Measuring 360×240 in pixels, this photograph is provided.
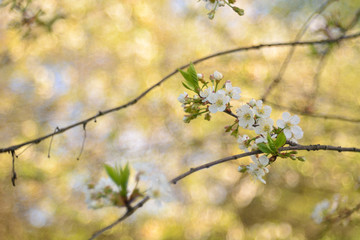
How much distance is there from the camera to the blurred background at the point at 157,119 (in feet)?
8.24

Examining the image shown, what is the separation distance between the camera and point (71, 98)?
2795 mm

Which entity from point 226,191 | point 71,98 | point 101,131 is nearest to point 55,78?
point 71,98

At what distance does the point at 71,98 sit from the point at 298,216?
2.09m

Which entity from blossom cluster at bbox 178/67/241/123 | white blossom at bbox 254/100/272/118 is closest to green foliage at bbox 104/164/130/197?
blossom cluster at bbox 178/67/241/123

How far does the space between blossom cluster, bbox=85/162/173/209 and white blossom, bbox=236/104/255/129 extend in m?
0.18

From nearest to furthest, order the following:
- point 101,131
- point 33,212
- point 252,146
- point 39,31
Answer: point 252,146, point 39,31, point 33,212, point 101,131

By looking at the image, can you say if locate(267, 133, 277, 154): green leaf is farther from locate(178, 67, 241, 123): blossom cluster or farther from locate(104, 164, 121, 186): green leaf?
locate(104, 164, 121, 186): green leaf

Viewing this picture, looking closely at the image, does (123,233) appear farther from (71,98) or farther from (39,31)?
(39,31)

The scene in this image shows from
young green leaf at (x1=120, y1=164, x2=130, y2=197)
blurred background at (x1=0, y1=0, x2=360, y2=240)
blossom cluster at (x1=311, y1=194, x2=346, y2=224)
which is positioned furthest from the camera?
blurred background at (x1=0, y1=0, x2=360, y2=240)

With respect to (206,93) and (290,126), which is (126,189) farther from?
(290,126)

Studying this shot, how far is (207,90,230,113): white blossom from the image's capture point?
0.61 meters

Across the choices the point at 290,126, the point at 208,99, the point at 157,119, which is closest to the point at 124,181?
the point at 208,99

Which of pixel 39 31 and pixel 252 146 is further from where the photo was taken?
pixel 39 31

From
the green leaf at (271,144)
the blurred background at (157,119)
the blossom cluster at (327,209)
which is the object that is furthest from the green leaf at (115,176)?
the blurred background at (157,119)
